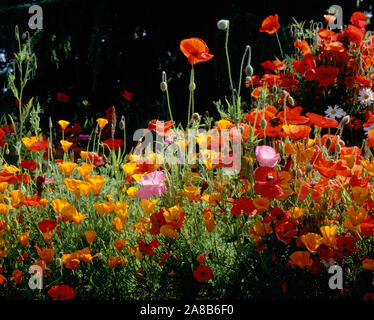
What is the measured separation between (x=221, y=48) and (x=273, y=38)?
45 centimetres

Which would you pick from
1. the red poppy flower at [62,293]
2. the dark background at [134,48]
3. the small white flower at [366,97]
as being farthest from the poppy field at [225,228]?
the dark background at [134,48]

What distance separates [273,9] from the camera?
12.8ft

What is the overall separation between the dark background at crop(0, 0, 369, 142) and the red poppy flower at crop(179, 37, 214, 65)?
2181mm

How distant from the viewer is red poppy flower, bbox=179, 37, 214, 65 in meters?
1.38

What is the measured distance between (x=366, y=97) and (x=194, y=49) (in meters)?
1.36

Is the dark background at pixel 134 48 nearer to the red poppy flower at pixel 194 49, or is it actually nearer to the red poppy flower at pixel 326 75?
the red poppy flower at pixel 326 75

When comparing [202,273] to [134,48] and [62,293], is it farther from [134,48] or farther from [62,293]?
[134,48]

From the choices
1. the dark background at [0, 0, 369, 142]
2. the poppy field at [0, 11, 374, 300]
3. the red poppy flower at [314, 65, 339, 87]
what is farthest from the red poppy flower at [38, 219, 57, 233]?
the dark background at [0, 0, 369, 142]

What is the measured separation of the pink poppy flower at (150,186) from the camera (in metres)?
1.37

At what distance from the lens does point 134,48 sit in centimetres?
402

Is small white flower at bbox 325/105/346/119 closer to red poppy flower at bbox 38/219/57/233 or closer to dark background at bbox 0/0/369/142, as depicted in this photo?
dark background at bbox 0/0/369/142

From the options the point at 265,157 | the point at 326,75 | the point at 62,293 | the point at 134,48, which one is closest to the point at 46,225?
the point at 62,293

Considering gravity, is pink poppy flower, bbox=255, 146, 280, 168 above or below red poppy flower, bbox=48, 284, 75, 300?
above

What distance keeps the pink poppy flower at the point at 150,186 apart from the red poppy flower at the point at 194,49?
41 cm
